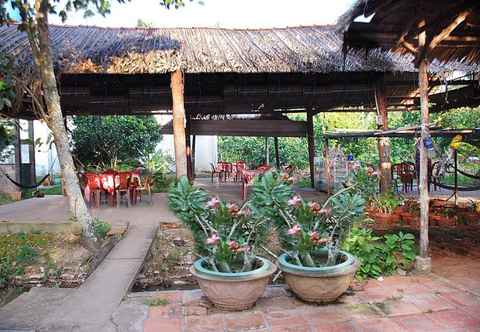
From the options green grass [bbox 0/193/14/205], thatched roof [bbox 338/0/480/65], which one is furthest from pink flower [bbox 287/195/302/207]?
green grass [bbox 0/193/14/205]

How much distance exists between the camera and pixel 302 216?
3.09m

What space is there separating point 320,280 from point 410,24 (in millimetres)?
2556

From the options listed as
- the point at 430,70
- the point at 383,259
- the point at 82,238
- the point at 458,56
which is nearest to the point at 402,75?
the point at 430,70

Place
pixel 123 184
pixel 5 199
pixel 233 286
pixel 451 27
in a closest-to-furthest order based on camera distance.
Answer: pixel 233 286 → pixel 451 27 → pixel 123 184 → pixel 5 199

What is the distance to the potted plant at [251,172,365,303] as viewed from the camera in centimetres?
280

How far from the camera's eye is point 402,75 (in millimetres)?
6770

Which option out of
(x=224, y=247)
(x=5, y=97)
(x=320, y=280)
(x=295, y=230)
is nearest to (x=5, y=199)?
(x=5, y=97)

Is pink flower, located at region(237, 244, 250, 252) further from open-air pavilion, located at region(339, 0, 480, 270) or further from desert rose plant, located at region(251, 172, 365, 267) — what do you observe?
open-air pavilion, located at region(339, 0, 480, 270)

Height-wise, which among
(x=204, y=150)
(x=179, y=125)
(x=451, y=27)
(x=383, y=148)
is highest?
(x=451, y=27)

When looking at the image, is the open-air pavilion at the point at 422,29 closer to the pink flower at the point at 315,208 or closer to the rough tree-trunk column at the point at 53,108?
the pink flower at the point at 315,208

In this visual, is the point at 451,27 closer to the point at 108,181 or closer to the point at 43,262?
the point at 43,262

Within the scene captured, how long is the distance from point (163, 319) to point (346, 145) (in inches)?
431

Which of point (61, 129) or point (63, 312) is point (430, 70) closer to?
point (61, 129)

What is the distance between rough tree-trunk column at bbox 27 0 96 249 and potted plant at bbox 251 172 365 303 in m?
2.15
